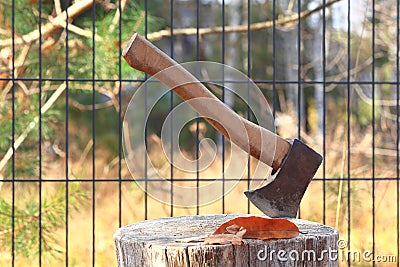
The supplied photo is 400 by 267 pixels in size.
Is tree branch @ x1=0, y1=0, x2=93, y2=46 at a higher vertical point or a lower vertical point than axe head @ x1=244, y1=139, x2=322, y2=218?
higher

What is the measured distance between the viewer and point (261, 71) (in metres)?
9.15

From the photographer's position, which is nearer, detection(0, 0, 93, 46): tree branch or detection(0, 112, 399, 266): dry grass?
detection(0, 0, 93, 46): tree branch

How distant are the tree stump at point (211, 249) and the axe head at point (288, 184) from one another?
9 centimetres

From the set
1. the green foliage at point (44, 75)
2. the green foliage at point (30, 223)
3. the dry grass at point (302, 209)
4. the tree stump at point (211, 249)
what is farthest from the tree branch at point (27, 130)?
the tree stump at point (211, 249)

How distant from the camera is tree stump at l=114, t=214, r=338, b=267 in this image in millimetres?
1626

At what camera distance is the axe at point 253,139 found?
5.84ft

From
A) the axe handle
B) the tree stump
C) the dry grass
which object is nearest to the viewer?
the tree stump

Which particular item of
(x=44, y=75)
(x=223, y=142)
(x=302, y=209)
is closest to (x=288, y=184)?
(x=223, y=142)

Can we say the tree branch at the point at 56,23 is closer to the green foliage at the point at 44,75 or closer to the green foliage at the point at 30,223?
the green foliage at the point at 44,75

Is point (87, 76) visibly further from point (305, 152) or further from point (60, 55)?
point (305, 152)

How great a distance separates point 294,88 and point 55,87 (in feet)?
15.4

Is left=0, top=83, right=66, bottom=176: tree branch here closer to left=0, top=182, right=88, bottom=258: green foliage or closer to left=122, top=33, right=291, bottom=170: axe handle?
left=0, top=182, right=88, bottom=258: green foliage

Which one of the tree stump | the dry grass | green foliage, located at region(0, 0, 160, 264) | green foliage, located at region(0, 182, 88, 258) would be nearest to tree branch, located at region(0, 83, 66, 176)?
green foliage, located at region(0, 0, 160, 264)

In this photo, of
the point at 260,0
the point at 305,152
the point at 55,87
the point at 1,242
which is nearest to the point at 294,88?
the point at 260,0
